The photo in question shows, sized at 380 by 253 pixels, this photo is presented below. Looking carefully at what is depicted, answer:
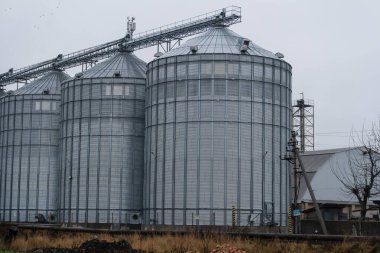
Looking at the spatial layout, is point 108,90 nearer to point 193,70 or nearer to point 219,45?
point 193,70

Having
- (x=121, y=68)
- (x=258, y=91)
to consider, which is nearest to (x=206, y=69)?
(x=258, y=91)

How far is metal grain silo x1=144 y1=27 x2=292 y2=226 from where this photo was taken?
5106 centimetres

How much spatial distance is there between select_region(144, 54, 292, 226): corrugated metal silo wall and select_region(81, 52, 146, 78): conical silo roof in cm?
899

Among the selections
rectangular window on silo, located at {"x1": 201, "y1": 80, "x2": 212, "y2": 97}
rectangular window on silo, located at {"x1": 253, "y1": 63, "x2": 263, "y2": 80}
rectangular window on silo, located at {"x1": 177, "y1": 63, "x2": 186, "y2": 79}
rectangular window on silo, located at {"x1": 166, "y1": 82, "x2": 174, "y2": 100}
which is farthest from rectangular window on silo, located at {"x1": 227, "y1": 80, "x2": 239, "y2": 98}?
rectangular window on silo, located at {"x1": 166, "y1": 82, "x2": 174, "y2": 100}

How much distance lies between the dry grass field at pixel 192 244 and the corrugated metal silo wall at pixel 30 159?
42.2 meters

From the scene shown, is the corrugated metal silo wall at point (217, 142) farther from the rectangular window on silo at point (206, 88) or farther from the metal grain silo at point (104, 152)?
the metal grain silo at point (104, 152)

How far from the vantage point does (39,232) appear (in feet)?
97.9

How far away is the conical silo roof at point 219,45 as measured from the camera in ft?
180

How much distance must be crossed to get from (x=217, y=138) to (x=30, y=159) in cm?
2715

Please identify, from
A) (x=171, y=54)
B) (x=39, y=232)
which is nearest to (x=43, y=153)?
(x=171, y=54)

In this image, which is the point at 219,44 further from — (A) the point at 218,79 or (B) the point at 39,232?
(B) the point at 39,232

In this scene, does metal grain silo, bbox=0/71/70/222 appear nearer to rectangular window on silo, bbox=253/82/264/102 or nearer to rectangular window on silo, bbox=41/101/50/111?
rectangular window on silo, bbox=41/101/50/111

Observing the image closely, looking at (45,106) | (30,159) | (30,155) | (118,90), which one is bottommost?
(30,159)

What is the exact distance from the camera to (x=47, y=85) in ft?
247
